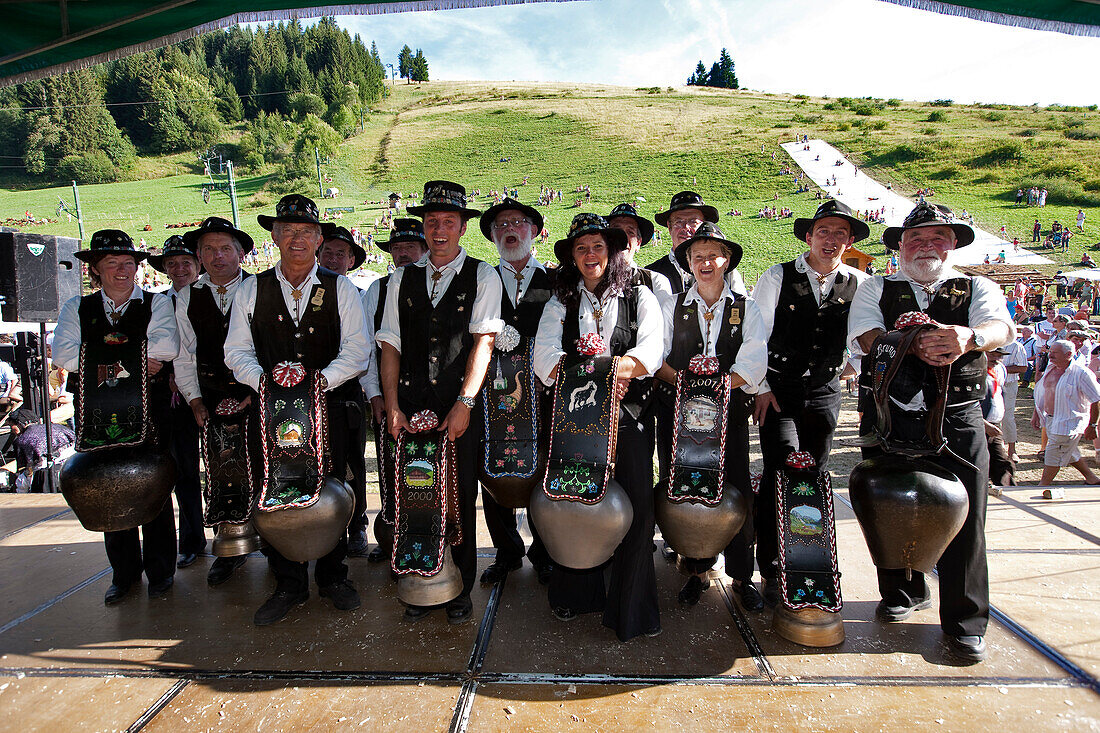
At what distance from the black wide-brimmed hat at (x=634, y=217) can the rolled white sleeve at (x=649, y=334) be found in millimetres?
964

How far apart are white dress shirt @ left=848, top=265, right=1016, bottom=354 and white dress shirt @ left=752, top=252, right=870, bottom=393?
0.96ft

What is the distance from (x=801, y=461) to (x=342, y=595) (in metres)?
2.63

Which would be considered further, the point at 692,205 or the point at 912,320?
the point at 692,205

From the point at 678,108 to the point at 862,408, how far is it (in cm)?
7969

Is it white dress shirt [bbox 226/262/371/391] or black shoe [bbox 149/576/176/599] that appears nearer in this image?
white dress shirt [bbox 226/262/371/391]

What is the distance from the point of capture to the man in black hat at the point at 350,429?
333 centimetres

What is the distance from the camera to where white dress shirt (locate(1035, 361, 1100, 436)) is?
20.9 ft

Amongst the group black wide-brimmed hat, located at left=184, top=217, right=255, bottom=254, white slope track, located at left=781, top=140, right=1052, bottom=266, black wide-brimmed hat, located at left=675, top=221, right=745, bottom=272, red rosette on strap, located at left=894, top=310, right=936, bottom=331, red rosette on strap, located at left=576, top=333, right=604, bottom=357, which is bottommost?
red rosette on strap, located at left=576, top=333, right=604, bottom=357

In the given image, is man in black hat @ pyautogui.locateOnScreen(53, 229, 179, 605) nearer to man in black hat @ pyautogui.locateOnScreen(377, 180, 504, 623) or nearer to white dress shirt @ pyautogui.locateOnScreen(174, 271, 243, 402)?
white dress shirt @ pyautogui.locateOnScreen(174, 271, 243, 402)

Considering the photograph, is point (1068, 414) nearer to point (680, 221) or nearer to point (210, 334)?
point (680, 221)

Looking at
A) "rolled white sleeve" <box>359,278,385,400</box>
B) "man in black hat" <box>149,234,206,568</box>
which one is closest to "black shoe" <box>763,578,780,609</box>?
"rolled white sleeve" <box>359,278,385,400</box>

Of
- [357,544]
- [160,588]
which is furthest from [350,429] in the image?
[160,588]

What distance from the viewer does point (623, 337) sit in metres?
2.99

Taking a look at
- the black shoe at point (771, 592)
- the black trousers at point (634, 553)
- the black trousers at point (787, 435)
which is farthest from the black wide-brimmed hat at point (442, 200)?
the black shoe at point (771, 592)
